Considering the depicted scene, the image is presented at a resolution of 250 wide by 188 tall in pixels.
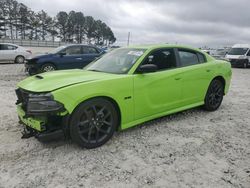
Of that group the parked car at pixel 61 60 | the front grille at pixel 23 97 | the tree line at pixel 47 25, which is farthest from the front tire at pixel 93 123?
the tree line at pixel 47 25

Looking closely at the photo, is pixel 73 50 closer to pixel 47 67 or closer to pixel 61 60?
pixel 61 60

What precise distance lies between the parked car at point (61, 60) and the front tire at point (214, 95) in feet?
22.0

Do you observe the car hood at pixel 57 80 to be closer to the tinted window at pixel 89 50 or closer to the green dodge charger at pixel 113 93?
the green dodge charger at pixel 113 93

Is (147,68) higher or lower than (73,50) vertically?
lower

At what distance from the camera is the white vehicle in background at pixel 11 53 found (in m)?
15.9

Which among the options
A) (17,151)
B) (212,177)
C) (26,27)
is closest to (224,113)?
(212,177)

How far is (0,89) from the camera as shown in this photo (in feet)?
25.7

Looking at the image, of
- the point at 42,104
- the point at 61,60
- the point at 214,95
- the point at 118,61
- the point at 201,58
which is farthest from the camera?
the point at 61,60

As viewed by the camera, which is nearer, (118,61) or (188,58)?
(118,61)

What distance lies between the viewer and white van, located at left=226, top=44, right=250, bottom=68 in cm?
1975

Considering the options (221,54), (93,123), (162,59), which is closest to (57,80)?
(93,123)

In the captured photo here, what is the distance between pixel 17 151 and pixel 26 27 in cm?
7418

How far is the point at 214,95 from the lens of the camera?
19.1ft

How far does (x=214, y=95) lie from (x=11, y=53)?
46.1 feet
